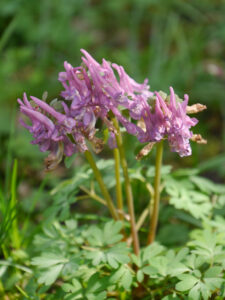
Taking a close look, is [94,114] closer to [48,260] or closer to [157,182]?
[157,182]

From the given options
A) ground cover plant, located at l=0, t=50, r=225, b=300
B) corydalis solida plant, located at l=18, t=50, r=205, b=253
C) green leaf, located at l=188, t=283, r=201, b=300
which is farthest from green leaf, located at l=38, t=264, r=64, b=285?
green leaf, located at l=188, t=283, r=201, b=300

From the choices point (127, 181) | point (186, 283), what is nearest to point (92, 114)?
point (127, 181)

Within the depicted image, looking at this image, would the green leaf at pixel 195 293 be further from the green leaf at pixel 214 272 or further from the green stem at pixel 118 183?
the green stem at pixel 118 183

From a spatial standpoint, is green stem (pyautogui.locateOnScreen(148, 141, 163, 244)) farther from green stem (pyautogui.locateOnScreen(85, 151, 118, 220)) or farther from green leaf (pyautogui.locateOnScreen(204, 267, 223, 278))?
green leaf (pyautogui.locateOnScreen(204, 267, 223, 278))

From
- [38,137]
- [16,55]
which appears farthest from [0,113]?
[38,137]

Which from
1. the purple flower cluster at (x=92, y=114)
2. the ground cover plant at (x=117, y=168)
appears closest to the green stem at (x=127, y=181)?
the ground cover plant at (x=117, y=168)

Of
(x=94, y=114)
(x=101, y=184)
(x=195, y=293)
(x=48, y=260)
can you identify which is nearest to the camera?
(x=195, y=293)

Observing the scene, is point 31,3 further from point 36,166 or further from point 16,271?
point 16,271
